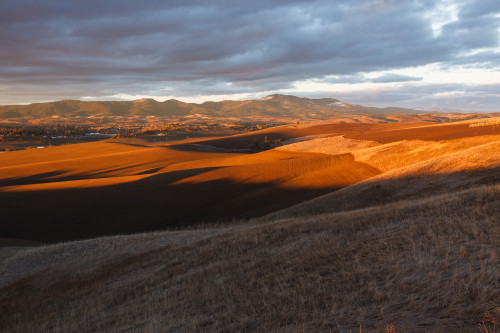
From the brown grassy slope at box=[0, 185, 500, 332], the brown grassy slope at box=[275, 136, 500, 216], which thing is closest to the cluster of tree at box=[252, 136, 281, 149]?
the brown grassy slope at box=[275, 136, 500, 216]

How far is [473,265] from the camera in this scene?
7539mm

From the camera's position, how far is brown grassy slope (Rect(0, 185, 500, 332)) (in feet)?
21.6

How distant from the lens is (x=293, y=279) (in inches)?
360

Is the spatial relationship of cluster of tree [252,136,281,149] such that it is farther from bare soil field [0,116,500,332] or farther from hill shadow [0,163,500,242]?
bare soil field [0,116,500,332]

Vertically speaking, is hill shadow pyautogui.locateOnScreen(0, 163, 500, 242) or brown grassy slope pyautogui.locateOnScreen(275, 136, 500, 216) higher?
brown grassy slope pyautogui.locateOnScreen(275, 136, 500, 216)

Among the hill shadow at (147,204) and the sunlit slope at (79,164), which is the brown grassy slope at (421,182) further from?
the sunlit slope at (79,164)

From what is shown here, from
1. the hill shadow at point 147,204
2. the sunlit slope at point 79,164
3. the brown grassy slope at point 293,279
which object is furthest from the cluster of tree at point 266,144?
the brown grassy slope at point 293,279

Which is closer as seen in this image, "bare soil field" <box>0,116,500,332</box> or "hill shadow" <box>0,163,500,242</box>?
"bare soil field" <box>0,116,500,332</box>

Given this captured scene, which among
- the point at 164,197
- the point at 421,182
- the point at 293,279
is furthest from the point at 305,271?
the point at 164,197

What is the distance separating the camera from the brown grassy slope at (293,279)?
21.6 feet

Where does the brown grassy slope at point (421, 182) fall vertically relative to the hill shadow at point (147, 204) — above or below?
above

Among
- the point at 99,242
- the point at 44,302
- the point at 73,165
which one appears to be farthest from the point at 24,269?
the point at 73,165

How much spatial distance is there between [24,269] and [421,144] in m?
51.1

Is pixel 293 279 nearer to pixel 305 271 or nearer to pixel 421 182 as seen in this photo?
pixel 305 271
